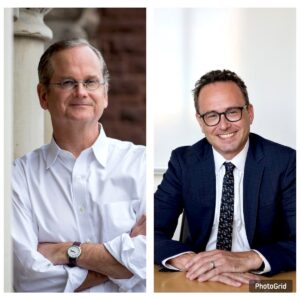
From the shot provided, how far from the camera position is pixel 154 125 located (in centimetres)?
360

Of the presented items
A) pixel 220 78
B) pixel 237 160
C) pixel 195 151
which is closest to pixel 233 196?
pixel 237 160

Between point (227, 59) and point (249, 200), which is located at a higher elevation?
point (227, 59)

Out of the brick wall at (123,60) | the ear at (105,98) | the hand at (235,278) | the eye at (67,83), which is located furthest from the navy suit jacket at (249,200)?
the eye at (67,83)

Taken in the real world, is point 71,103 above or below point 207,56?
below

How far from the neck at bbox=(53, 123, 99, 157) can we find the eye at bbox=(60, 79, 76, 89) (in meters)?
0.24

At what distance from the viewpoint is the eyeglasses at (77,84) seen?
351cm

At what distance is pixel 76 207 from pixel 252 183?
101 cm

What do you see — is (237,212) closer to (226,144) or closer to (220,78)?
(226,144)

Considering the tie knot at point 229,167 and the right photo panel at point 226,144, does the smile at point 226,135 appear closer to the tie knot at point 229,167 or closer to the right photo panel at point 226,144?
the right photo panel at point 226,144

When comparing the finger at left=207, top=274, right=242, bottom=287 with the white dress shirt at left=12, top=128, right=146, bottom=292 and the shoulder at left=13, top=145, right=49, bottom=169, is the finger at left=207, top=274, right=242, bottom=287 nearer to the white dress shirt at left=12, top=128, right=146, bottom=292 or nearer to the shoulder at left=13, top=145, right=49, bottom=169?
the white dress shirt at left=12, top=128, right=146, bottom=292

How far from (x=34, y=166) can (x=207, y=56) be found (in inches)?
46.1

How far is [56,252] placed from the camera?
3555 millimetres

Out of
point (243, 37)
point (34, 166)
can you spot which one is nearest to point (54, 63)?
point (34, 166)
